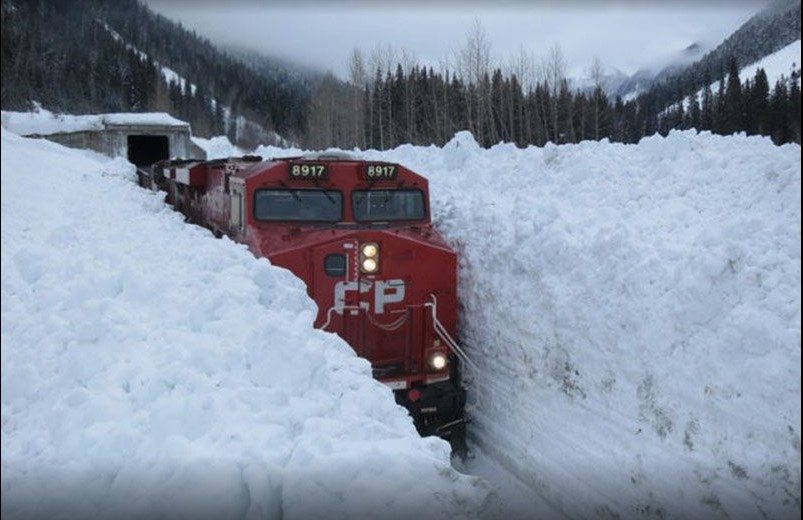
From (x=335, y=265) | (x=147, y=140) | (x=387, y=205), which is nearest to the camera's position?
(x=335, y=265)

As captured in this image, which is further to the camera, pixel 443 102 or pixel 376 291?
pixel 443 102

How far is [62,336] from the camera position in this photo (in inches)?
146

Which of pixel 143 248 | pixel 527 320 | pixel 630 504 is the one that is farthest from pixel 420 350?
pixel 143 248

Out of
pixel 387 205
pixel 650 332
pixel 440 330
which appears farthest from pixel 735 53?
pixel 650 332

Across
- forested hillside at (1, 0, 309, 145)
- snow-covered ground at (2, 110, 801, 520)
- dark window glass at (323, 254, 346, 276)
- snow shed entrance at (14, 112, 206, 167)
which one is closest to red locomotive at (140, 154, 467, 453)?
dark window glass at (323, 254, 346, 276)

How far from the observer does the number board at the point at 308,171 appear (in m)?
7.83

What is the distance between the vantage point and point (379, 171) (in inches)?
320

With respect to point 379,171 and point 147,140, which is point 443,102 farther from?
point 379,171

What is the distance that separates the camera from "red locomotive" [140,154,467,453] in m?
7.31

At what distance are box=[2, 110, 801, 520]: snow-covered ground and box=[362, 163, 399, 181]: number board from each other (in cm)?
192

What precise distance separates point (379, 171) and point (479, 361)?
2.90 meters

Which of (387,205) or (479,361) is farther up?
(387,205)

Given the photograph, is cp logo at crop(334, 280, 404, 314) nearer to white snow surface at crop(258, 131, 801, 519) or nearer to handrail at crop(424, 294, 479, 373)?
handrail at crop(424, 294, 479, 373)

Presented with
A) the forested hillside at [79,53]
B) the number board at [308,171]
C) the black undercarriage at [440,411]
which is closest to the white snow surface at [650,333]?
the black undercarriage at [440,411]
